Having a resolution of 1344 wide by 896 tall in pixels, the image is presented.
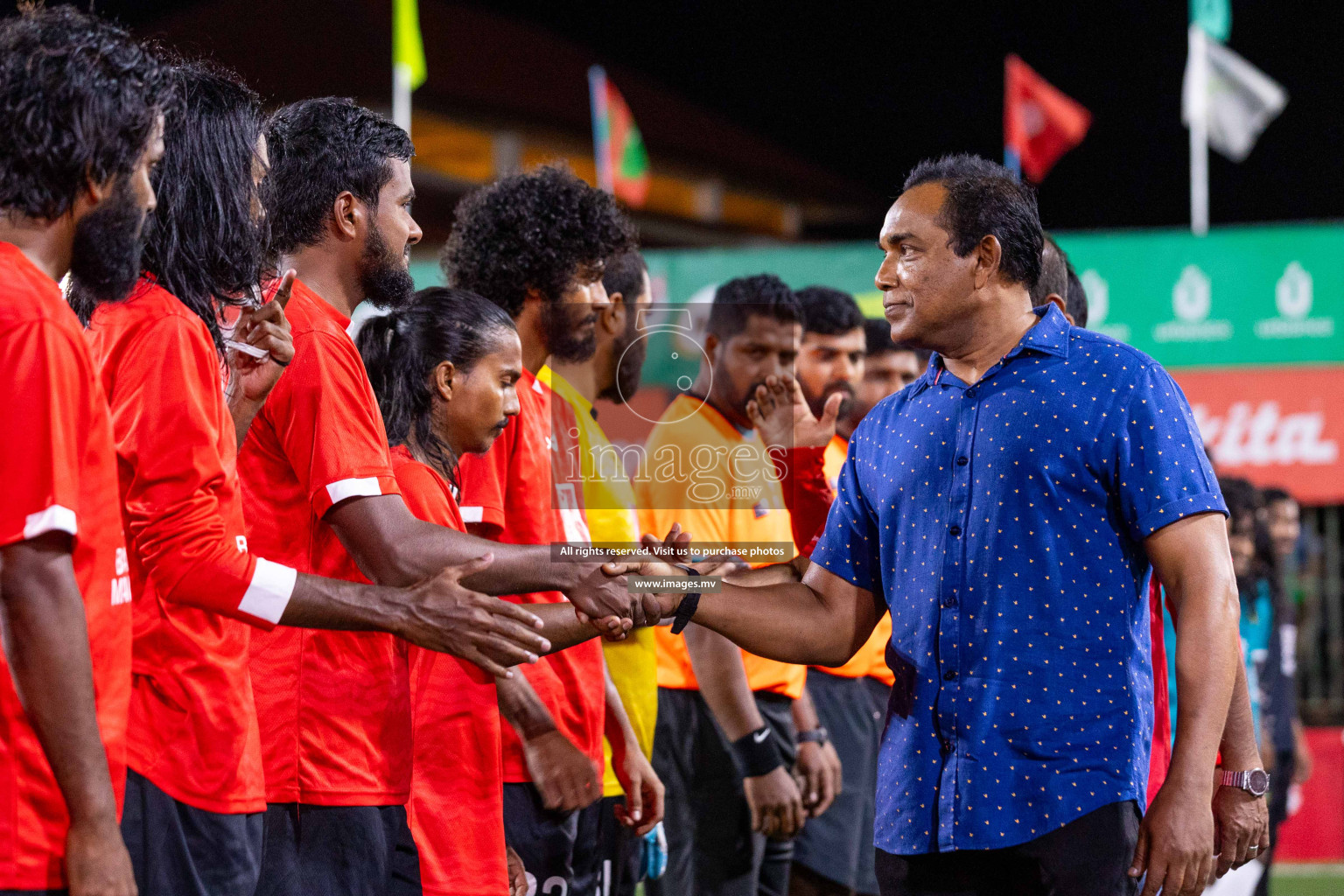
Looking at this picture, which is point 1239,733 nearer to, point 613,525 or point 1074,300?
point 613,525

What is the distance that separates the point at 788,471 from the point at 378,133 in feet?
3.81

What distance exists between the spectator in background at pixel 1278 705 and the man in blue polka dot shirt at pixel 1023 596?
4.91 meters

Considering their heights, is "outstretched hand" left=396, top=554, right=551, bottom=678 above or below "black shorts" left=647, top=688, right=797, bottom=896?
above

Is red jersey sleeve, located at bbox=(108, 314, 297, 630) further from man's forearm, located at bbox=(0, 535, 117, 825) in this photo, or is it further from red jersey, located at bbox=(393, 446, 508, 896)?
red jersey, located at bbox=(393, 446, 508, 896)

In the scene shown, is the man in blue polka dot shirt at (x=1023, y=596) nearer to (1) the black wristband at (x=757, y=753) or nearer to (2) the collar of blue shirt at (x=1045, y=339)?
(2) the collar of blue shirt at (x=1045, y=339)

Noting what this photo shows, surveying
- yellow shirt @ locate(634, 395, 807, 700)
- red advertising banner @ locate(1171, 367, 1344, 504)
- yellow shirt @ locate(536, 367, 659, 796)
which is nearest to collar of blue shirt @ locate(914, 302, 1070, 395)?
yellow shirt @ locate(634, 395, 807, 700)

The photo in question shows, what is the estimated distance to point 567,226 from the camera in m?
3.70

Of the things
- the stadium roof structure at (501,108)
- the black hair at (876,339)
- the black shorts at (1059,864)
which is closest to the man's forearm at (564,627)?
the black shorts at (1059,864)

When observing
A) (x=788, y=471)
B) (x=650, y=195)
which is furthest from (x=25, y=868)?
(x=650, y=195)

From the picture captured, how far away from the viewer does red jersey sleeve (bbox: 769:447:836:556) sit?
2703 mm

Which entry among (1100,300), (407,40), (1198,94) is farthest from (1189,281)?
(407,40)

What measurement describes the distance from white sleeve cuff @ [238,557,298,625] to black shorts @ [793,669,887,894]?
117 inches

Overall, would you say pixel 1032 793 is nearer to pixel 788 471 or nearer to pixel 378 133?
pixel 788 471

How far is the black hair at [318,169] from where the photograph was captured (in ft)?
9.14
